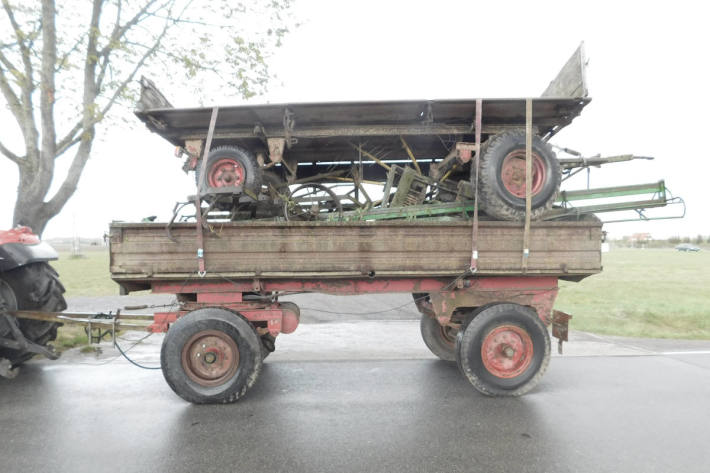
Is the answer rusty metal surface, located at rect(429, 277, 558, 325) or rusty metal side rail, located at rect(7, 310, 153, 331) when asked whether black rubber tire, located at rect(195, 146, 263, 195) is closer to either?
rusty metal side rail, located at rect(7, 310, 153, 331)

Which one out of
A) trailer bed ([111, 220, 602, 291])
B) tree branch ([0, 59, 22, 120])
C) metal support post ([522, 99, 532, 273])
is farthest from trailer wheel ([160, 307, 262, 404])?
tree branch ([0, 59, 22, 120])

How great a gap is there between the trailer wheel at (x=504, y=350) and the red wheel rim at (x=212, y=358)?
227 centimetres

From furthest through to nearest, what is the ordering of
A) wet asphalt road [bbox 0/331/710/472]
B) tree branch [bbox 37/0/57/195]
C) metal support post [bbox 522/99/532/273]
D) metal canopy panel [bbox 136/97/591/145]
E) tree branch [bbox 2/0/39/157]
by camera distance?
tree branch [bbox 37/0/57/195] < tree branch [bbox 2/0/39/157] < metal canopy panel [bbox 136/97/591/145] < metal support post [bbox 522/99/532/273] < wet asphalt road [bbox 0/331/710/472]

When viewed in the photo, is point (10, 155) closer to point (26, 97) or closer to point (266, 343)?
point (26, 97)

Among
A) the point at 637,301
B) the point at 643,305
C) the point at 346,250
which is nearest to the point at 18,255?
the point at 346,250

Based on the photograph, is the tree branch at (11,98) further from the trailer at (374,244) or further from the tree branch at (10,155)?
the trailer at (374,244)

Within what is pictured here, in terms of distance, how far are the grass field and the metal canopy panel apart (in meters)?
1.97

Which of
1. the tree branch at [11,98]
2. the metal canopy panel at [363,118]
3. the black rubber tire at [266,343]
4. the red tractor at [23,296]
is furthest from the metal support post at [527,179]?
the tree branch at [11,98]

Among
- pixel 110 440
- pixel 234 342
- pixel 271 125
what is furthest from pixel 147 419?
pixel 271 125

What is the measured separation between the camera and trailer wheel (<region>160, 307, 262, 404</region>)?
352 centimetres

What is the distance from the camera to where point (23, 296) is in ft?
14.2

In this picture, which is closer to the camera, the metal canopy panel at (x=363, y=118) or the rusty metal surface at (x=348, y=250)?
the rusty metal surface at (x=348, y=250)

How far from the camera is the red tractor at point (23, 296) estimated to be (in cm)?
405

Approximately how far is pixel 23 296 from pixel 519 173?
571 centimetres
